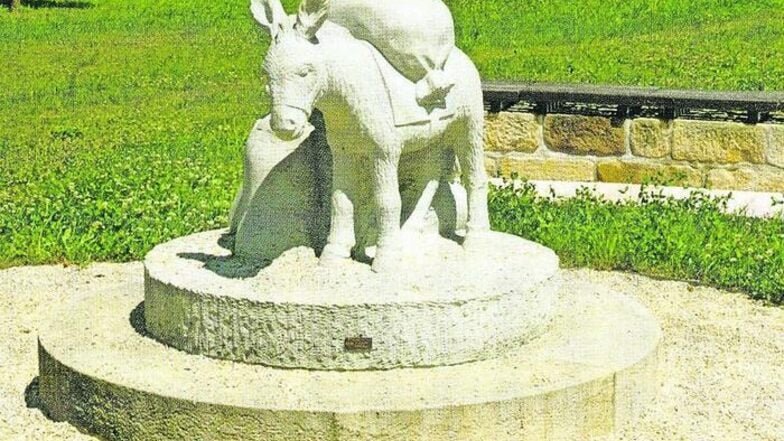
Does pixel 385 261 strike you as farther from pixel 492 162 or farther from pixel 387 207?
pixel 492 162

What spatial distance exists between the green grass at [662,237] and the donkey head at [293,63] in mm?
3297

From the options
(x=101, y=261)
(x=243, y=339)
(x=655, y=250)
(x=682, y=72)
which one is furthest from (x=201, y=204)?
(x=682, y=72)

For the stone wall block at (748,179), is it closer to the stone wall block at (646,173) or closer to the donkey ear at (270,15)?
the stone wall block at (646,173)

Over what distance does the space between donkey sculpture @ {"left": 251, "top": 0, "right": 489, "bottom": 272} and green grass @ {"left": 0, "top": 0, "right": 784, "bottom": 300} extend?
2885 millimetres

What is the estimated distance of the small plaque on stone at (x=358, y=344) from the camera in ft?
16.0

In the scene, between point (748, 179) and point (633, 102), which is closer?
point (748, 179)

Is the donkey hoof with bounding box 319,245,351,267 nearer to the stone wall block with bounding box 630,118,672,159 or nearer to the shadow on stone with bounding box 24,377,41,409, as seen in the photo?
the shadow on stone with bounding box 24,377,41,409

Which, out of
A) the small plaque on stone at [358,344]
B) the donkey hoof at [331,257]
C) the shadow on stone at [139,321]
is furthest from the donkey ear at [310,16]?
the shadow on stone at [139,321]

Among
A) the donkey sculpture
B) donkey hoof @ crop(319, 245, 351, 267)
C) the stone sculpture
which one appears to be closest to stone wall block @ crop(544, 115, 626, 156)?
the stone sculpture

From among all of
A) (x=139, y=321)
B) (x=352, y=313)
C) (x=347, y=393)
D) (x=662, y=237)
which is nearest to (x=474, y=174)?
(x=352, y=313)

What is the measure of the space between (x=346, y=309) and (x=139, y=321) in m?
1.33

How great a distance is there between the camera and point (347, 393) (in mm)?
4672

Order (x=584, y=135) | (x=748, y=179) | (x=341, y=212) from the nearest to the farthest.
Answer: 1. (x=341, y=212)
2. (x=748, y=179)
3. (x=584, y=135)

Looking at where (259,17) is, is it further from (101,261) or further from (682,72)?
(682,72)
